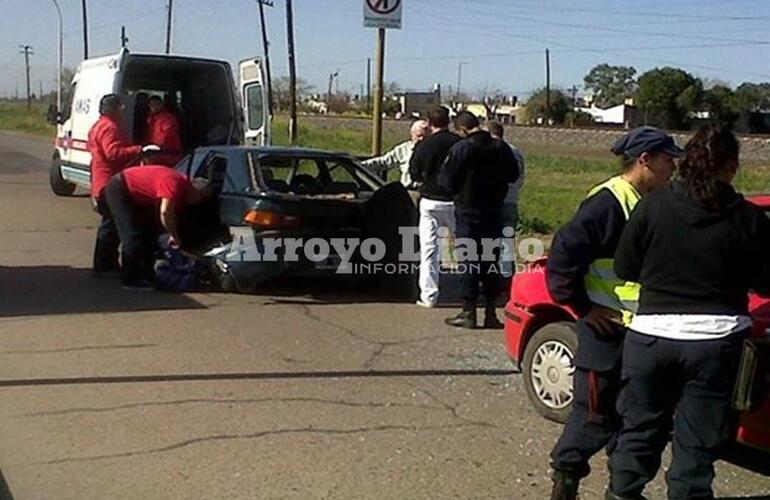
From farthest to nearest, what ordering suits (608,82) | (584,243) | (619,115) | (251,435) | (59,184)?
(608,82) < (619,115) < (59,184) < (251,435) < (584,243)

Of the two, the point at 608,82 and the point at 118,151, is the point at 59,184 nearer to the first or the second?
the point at 118,151

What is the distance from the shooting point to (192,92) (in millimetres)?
17625

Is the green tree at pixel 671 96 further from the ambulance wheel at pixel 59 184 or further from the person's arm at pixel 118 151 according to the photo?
the person's arm at pixel 118 151

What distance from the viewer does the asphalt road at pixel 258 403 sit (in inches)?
216

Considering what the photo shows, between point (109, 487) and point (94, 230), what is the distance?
1123 centimetres

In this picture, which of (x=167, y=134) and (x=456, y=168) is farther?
(x=167, y=134)

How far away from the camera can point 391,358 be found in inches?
325

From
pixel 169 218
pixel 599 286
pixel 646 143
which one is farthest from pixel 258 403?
pixel 169 218

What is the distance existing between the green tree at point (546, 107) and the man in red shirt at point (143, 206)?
81215 mm

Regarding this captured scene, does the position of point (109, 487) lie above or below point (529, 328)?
below

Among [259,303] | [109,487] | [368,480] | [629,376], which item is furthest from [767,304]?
[259,303]

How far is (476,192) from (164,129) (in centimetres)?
706

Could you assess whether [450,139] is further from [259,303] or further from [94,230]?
[94,230]

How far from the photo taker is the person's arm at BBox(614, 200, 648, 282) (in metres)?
4.38
